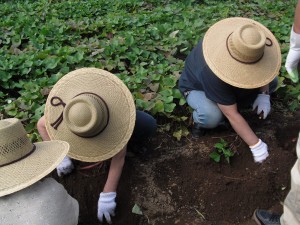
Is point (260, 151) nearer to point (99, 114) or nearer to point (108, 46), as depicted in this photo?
point (99, 114)

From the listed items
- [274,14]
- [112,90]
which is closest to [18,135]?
[112,90]

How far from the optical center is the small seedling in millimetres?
2547

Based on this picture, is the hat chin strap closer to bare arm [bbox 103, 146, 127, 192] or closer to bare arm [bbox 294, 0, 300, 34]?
bare arm [bbox 103, 146, 127, 192]

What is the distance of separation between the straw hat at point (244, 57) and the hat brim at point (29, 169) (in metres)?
1.14

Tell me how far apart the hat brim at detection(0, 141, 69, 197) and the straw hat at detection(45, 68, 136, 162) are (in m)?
0.25

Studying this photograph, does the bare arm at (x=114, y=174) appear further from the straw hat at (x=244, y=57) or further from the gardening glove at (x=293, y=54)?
the gardening glove at (x=293, y=54)

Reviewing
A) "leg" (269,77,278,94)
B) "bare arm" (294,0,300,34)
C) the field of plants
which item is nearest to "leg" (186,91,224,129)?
the field of plants

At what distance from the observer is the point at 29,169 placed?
151cm

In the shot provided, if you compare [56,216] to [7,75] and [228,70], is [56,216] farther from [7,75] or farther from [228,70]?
[7,75]

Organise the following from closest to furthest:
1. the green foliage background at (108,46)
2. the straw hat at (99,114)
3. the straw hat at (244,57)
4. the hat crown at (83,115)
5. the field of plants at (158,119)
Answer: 1. the hat crown at (83,115)
2. the straw hat at (99,114)
3. the straw hat at (244,57)
4. the field of plants at (158,119)
5. the green foliage background at (108,46)

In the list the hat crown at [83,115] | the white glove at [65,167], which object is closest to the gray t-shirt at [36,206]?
the hat crown at [83,115]

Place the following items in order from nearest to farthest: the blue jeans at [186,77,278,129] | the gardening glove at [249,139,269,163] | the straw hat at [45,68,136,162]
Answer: the straw hat at [45,68,136,162] → the gardening glove at [249,139,269,163] → the blue jeans at [186,77,278,129]

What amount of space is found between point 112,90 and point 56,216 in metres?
0.75

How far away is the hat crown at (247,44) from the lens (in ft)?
7.30
